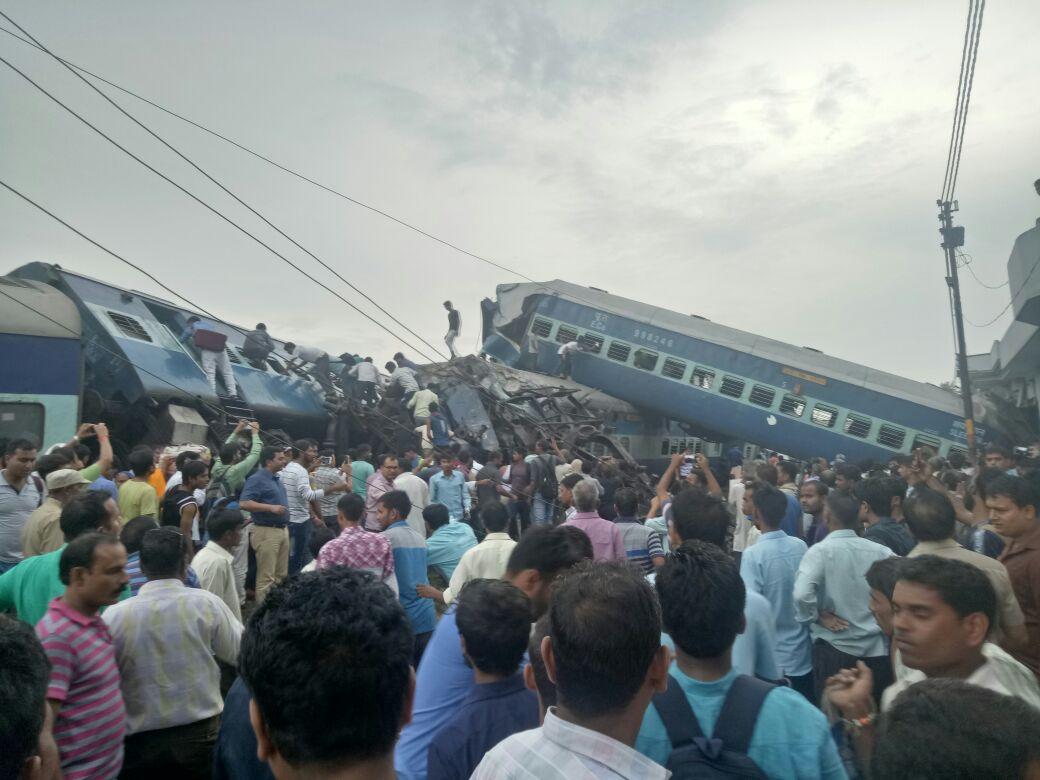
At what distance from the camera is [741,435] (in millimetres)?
21172

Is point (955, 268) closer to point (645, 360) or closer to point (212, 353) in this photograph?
point (645, 360)

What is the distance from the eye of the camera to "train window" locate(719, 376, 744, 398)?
20953 millimetres

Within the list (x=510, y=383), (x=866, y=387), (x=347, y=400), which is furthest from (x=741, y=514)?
(x=866, y=387)

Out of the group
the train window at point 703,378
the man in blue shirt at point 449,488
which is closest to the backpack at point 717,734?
the man in blue shirt at point 449,488

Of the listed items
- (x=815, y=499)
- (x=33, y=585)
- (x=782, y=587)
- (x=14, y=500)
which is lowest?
(x=14, y=500)

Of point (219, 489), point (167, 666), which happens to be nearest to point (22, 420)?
point (219, 489)

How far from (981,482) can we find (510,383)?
46.7ft

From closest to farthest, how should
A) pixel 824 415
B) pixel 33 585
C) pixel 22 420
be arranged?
pixel 33 585, pixel 22 420, pixel 824 415

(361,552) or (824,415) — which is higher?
(824,415)

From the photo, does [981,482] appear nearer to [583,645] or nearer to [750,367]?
[583,645]

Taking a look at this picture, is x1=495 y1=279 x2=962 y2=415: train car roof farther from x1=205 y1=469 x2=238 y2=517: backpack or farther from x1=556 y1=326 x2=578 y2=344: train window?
x1=205 y1=469 x2=238 y2=517: backpack

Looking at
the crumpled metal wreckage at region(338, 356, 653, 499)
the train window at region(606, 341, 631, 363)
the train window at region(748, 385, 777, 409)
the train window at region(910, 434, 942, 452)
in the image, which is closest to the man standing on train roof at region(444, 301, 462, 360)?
the crumpled metal wreckage at region(338, 356, 653, 499)

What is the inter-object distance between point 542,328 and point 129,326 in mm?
14770

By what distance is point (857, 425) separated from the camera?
19422 millimetres
